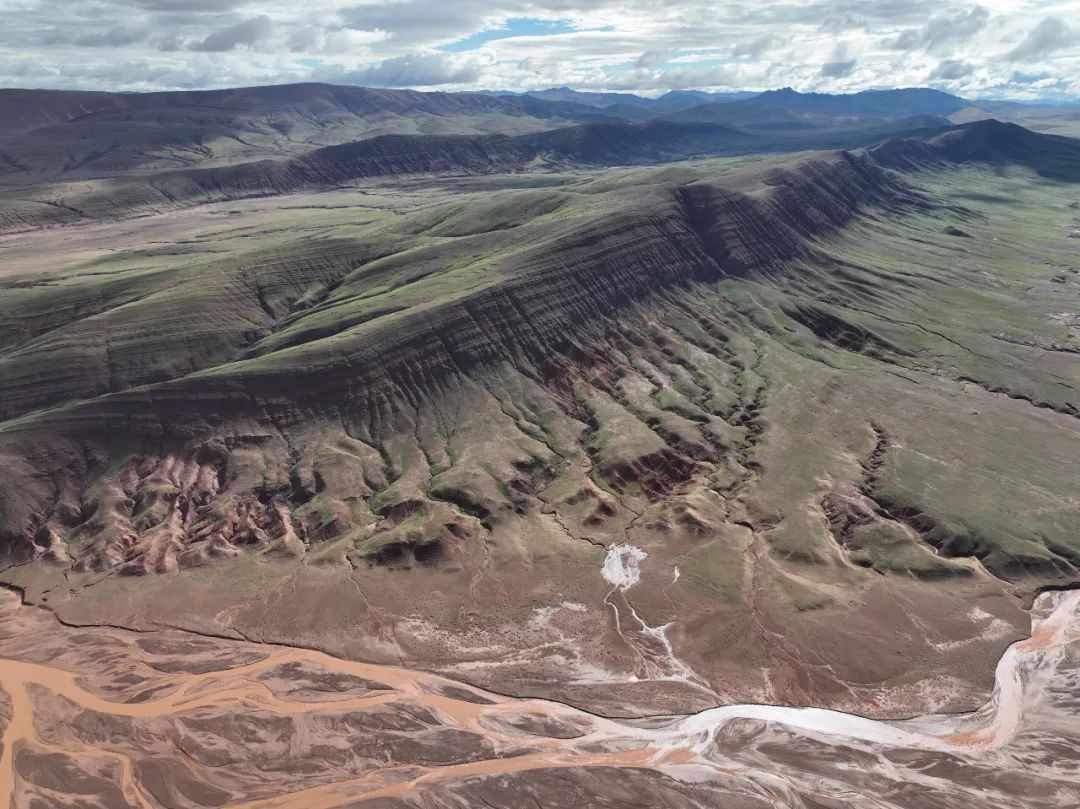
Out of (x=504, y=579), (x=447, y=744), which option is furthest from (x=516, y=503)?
(x=447, y=744)

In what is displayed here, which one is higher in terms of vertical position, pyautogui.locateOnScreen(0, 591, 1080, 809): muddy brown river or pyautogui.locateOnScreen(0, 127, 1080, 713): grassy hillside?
pyautogui.locateOnScreen(0, 127, 1080, 713): grassy hillside

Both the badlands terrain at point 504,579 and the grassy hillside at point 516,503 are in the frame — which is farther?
the grassy hillside at point 516,503

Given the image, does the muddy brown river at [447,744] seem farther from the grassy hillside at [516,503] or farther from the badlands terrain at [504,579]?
the grassy hillside at [516,503]

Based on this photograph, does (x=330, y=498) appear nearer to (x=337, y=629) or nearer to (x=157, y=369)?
(x=337, y=629)

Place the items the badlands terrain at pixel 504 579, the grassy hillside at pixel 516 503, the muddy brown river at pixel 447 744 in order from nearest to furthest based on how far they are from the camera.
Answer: the muddy brown river at pixel 447 744
the badlands terrain at pixel 504 579
the grassy hillside at pixel 516 503

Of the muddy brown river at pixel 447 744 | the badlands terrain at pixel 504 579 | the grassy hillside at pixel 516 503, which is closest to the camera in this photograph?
the muddy brown river at pixel 447 744

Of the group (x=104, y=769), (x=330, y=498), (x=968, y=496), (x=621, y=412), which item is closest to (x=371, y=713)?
(x=104, y=769)

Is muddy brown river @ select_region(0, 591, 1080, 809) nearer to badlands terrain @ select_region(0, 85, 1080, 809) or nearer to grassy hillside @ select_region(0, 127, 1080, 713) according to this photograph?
badlands terrain @ select_region(0, 85, 1080, 809)

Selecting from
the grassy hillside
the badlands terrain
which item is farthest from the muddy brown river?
the grassy hillside

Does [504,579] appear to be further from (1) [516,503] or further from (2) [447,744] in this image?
(2) [447,744]

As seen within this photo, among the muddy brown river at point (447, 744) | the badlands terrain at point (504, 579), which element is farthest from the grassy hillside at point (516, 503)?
the muddy brown river at point (447, 744)
